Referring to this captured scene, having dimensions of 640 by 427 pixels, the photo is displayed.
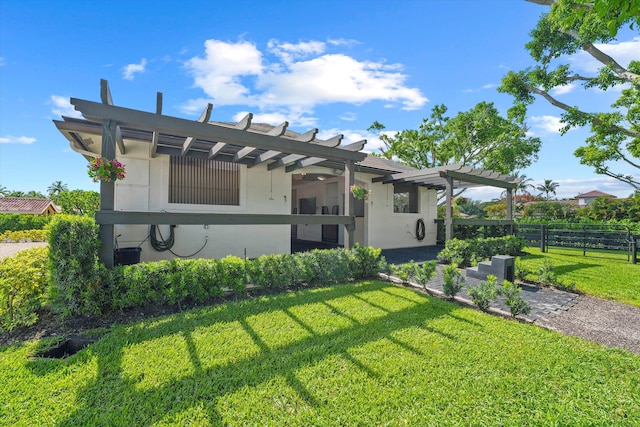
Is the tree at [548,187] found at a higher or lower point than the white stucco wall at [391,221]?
higher

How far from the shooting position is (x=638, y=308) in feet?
15.5

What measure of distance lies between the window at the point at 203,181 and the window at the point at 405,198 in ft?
23.2

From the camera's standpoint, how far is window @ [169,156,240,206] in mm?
7659

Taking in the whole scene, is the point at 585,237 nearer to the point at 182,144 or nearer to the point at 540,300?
the point at 540,300

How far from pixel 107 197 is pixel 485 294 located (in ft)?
19.6

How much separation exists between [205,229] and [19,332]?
4.67 metres

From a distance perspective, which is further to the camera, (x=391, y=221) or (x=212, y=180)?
(x=391, y=221)

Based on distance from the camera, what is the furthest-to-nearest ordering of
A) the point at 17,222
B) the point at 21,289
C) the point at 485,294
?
the point at 17,222
the point at 485,294
the point at 21,289

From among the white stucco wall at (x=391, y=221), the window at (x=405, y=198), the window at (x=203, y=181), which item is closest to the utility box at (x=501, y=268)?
the white stucco wall at (x=391, y=221)

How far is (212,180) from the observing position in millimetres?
8188

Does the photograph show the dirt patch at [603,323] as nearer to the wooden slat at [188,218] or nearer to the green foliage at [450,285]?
the green foliage at [450,285]

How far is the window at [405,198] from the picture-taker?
1242cm

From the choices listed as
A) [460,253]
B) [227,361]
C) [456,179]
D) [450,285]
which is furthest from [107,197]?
[456,179]

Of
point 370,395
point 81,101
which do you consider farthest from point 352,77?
point 370,395
